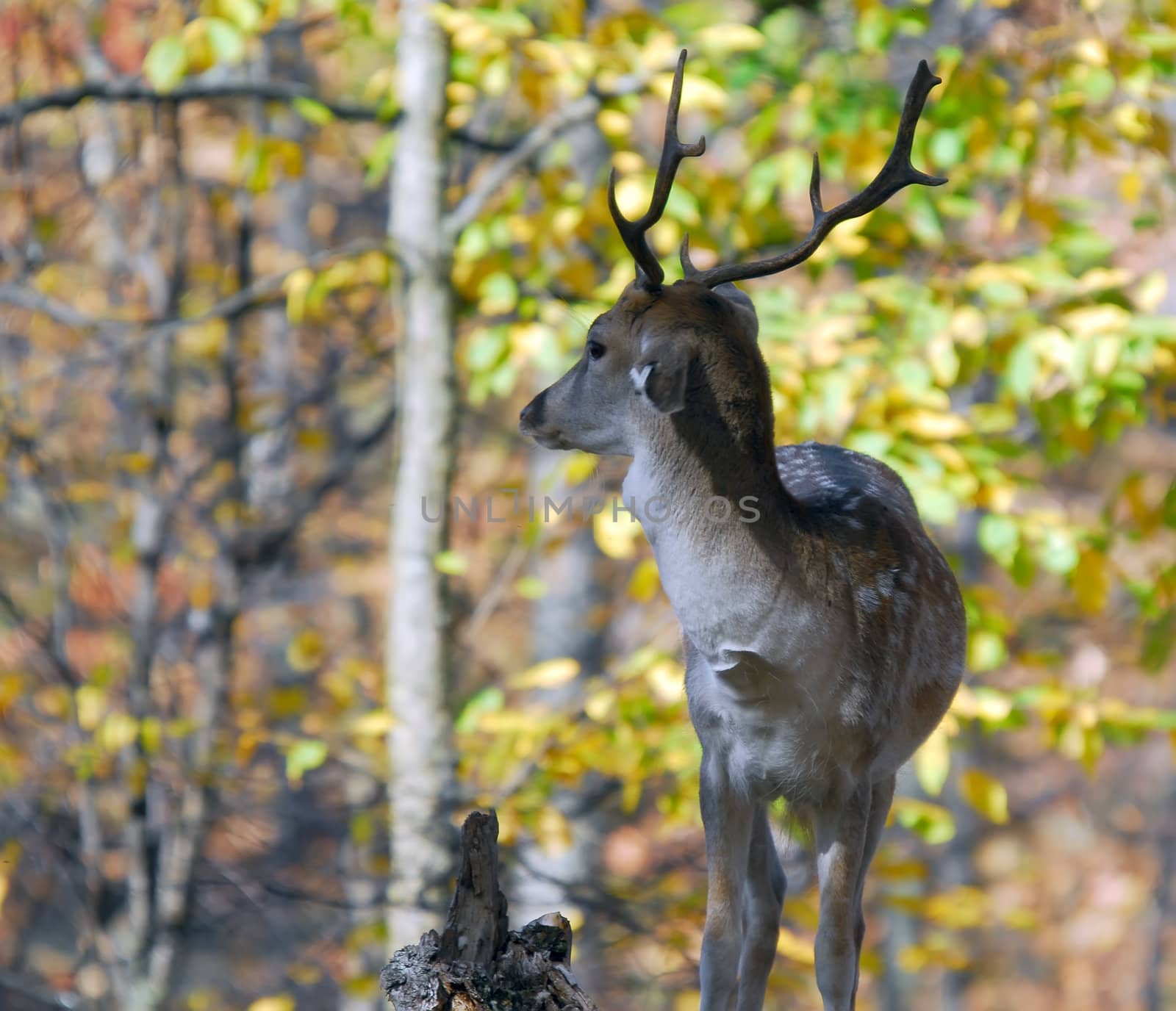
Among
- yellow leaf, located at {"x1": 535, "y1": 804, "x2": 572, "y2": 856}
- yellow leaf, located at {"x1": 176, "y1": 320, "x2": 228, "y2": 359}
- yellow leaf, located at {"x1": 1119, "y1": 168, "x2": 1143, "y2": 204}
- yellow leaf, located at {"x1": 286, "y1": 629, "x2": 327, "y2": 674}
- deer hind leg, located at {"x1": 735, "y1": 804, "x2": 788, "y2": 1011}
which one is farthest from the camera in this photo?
yellow leaf, located at {"x1": 176, "y1": 320, "x2": 228, "y2": 359}

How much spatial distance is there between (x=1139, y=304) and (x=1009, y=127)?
1.04 m

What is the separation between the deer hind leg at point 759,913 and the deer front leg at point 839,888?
0.26m

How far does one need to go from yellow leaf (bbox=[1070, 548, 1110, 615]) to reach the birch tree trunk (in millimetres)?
2618

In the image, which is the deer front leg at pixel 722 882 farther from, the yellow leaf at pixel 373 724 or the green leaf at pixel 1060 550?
the yellow leaf at pixel 373 724

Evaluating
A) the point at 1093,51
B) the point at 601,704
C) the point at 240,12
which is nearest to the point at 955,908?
the point at 601,704

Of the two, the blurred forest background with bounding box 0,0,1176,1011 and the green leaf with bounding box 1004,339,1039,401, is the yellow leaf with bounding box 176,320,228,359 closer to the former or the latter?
the blurred forest background with bounding box 0,0,1176,1011

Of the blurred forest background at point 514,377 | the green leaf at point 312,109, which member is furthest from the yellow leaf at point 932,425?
the green leaf at point 312,109

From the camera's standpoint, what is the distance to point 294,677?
14602 mm

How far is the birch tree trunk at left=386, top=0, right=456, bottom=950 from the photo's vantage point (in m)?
5.88

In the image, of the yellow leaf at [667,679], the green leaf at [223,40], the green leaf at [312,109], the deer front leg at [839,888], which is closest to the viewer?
the deer front leg at [839,888]

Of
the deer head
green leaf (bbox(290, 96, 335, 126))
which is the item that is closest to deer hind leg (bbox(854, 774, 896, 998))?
the deer head

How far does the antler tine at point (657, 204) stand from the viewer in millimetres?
2682

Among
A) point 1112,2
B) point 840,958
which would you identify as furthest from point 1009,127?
point 840,958

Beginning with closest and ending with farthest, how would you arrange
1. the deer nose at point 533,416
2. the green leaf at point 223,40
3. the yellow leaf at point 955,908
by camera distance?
the deer nose at point 533,416 < the green leaf at point 223,40 < the yellow leaf at point 955,908
